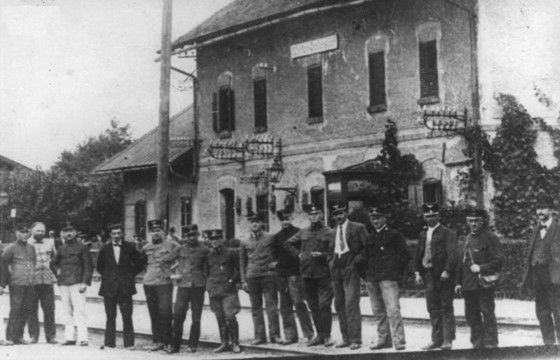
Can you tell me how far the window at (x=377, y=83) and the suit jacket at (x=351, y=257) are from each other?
1039cm

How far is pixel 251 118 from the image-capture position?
24500mm

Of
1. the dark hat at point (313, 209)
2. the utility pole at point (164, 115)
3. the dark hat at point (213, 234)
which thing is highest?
the utility pole at point (164, 115)

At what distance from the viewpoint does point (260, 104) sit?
79.5ft

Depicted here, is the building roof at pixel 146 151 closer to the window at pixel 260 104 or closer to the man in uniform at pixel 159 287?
the window at pixel 260 104

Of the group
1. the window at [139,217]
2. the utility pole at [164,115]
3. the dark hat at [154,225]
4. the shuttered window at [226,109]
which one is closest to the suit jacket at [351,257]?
the dark hat at [154,225]

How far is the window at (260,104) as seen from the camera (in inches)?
949

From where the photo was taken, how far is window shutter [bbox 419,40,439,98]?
19.2 m

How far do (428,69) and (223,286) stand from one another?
10616mm

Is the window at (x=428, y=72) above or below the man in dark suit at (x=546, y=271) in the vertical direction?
above

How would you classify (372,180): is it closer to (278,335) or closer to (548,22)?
(548,22)

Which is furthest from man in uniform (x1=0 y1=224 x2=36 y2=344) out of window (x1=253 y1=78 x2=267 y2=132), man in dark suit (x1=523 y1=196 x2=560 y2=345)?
window (x1=253 y1=78 x2=267 y2=132)

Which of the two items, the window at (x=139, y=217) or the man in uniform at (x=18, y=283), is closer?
the man in uniform at (x=18, y=283)

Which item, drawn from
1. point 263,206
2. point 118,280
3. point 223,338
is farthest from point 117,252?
point 263,206

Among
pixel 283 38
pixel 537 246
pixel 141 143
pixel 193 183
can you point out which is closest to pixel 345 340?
pixel 537 246
